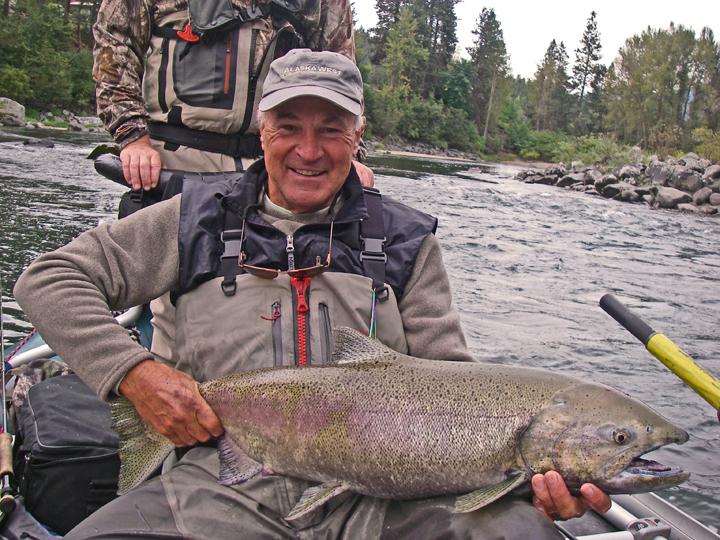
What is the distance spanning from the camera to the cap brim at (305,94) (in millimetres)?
2551

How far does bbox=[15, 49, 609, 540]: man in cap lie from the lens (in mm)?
2115

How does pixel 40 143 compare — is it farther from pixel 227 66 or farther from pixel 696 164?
pixel 696 164

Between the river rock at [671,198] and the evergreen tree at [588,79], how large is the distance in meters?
78.5

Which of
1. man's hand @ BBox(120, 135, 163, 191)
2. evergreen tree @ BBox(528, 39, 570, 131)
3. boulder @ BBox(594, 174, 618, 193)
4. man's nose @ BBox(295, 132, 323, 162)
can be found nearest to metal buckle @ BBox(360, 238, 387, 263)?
man's nose @ BBox(295, 132, 323, 162)

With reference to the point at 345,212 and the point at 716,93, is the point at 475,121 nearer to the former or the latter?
the point at 716,93

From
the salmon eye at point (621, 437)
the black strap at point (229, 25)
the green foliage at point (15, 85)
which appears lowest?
the salmon eye at point (621, 437)

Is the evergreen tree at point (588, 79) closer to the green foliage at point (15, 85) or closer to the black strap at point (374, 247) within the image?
the green foliage at point (15, 85)

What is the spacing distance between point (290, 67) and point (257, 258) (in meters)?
0.87

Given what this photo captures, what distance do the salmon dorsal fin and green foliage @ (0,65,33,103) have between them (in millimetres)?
47632

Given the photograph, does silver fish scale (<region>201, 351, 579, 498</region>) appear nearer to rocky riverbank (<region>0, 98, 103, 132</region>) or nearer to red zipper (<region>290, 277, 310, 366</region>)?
red zipper (<region>290, 277, 310, 366</region>)

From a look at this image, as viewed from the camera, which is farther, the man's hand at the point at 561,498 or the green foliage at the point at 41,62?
the green foliage at the point at 41,62

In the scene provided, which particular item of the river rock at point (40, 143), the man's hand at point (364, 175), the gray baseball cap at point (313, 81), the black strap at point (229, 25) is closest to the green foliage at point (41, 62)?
the river rock at point (40, 143)

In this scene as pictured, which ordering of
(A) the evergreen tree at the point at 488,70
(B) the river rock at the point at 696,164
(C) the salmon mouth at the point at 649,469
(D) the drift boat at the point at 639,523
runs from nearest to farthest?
(C) the salmon mouth at the point at 649,469 < (D) the drift boat at the point at 639,523 < (B) the river rock at the point at 696,164 < (A) the evergreen tree at the point at 488,70

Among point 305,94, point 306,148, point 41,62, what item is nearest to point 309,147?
point 306,148
